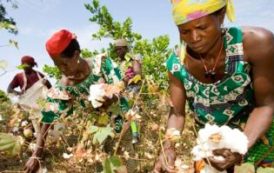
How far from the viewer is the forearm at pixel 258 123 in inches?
71.3

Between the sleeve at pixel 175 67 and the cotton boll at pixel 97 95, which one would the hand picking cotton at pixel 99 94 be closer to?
the cotton boll at pixel 97 95

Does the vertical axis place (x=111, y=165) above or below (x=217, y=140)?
below

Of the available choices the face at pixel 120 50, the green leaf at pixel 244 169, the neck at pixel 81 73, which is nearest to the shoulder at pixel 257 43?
the green leaf at pixel 244 169

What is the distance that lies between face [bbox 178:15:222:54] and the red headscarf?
125 centimetres

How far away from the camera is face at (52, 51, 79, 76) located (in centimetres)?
287

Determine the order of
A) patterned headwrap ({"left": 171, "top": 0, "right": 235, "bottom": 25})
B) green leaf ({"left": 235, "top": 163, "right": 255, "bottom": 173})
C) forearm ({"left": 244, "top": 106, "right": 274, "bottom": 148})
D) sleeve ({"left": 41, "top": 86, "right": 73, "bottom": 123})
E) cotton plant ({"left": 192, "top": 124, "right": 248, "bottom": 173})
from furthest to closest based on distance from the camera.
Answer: sleeve ({"left": 41, "top": 86, "right": 73, "bottom": 123}), forearm ({"left": 244, "top": 106, "right": 274, "bottom": 148}), patterned headwrap ({"left": 171, "top": 0, "right": 235, "bottom": 25}), green leaf ({"left": 235, "top": 163, "right": 255, "bottom": 173}), cotton plant ({"left": 192, "top": 124, "right": 248, "bottom": 173})

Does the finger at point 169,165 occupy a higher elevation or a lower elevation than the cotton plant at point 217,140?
lower

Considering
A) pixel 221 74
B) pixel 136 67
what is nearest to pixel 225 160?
pixel 221 74

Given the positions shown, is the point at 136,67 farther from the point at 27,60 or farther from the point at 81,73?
the point at 81,73

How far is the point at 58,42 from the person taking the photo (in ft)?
9.43

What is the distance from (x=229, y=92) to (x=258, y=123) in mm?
175

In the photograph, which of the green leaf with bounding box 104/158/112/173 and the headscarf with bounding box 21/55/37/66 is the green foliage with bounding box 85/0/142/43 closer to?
the headscarf with bounding box 21/55/37/66

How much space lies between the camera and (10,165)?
5.12m

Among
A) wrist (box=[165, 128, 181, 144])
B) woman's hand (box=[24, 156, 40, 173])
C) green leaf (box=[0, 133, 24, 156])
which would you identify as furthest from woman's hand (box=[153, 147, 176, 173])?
woman's hand (box=[24, 156, 40, 173])
